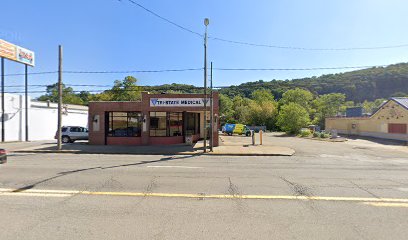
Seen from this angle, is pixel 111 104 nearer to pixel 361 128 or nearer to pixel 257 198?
pixel 257 198

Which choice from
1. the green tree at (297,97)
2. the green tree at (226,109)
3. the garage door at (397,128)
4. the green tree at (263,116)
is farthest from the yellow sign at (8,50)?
the green tree at (297,97)

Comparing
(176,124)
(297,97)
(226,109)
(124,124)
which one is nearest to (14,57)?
(124,124)

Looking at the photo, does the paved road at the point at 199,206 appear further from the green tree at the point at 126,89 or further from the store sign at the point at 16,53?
the green tree at the point at 126,89

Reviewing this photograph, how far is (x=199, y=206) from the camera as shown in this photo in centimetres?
618

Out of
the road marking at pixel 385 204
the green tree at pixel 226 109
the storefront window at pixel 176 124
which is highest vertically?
the green tree at pixel 226 109

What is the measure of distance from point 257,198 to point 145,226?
315 centimetres

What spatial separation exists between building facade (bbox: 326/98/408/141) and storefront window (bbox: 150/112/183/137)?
90.9 feet

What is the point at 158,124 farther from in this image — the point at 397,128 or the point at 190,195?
the point at 397,128

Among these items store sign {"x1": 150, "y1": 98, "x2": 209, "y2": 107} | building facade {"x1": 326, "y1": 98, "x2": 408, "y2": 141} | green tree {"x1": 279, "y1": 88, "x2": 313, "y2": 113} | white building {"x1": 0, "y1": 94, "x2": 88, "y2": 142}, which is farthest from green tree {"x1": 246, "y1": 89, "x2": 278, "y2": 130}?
store sign {"x1": 150, "y1": 98, "x2": 209, "y2": 107}

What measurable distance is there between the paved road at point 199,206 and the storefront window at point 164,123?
11553 millimetres

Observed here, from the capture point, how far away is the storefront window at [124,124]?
2166 cm

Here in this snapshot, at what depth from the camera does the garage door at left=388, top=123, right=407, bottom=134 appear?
32.3 m

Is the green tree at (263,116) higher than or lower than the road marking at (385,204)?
higher

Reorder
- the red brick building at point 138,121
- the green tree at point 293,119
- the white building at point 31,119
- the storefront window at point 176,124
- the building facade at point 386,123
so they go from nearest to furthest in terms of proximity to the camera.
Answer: the red brick building at point 138,121
the storefront window at point 176,124
the white building at point 31,119
the building facade at point 386,123
the green tree at point 293,119
